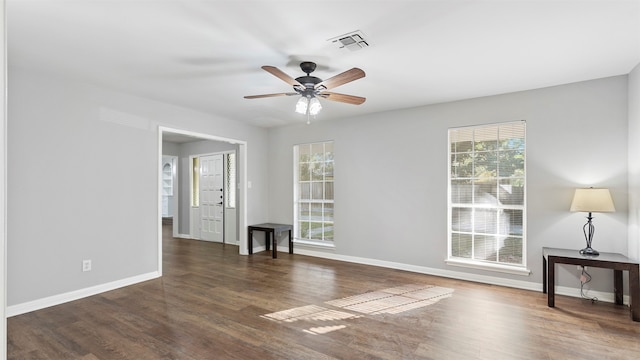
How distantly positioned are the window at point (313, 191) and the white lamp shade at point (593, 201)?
3458 mm

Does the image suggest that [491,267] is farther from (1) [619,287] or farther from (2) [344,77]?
(2) [344,77]

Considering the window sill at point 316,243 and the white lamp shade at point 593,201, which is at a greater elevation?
the white lamp shade at point 593,201

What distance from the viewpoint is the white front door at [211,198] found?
7305 millimetres

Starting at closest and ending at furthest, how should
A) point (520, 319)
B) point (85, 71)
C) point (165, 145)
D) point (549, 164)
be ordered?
point (520, 319)
point (85, 71)
point (549, 164)
point (165, 145)

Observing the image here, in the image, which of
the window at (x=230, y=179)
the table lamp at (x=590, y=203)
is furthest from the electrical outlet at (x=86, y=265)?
the table lamp at (x=590, y=203)

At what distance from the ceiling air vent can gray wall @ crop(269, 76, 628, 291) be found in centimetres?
232

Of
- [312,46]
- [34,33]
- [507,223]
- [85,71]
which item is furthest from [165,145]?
[507,223]

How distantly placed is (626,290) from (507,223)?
4.24 feet

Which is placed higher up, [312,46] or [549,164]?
[312,46]

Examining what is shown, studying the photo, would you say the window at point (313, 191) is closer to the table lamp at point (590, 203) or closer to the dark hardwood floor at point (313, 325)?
the dark hardwood floor at point (313, 325)

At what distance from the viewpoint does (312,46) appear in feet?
8.91

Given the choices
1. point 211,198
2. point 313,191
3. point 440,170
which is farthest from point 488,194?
point 211,198

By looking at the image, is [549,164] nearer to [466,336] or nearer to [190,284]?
[466,336]

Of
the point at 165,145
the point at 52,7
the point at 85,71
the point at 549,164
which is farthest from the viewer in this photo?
the point at 165,145
